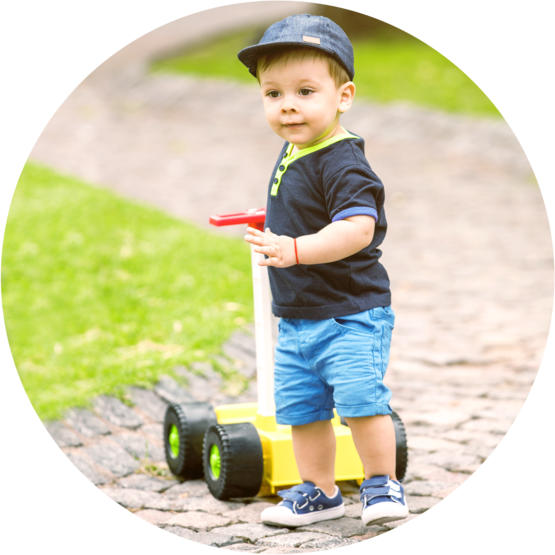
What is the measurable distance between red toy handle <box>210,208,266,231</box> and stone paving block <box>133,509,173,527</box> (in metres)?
1.12

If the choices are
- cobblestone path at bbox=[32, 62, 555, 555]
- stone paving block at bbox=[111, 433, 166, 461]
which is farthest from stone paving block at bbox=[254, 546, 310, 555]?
stone paving block at bbox=[111, 433, 166, 461]

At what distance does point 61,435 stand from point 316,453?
138 cm

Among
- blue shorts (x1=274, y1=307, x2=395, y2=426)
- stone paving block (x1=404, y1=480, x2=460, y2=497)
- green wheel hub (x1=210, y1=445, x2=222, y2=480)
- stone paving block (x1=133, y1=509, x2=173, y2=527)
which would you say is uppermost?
blue shorts (x1=274, y1=307, x2=395, y2=426)

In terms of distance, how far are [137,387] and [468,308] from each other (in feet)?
8.34

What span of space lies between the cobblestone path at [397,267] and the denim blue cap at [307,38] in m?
1.60

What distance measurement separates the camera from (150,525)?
8.81ft

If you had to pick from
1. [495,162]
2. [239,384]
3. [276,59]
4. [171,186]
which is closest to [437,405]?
[239,384]

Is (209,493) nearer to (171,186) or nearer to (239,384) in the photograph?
(239,384)

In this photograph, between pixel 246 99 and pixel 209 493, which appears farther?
pixel 246 99

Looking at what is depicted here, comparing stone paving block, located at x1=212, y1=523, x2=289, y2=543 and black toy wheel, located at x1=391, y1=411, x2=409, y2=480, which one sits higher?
black toy wheel, located at x1=391, y1=411, x2=409, y2=480

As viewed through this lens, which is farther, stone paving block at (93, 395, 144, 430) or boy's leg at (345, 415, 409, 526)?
stone paving block at (93, 395, 144, 430)

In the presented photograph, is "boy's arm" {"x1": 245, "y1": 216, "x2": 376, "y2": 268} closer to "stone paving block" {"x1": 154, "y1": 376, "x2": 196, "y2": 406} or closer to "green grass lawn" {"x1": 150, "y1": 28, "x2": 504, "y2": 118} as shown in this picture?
"stone paving block" {"x1": 154, "y1": 376, "x2": 196, "y2": 406}

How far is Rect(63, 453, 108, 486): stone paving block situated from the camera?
3119 mm

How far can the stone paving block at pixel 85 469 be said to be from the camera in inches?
123
